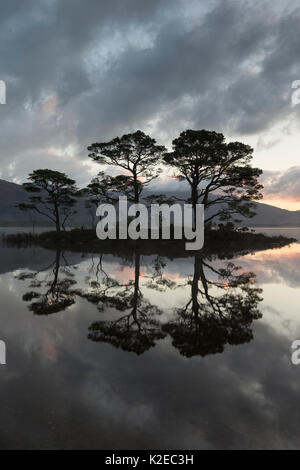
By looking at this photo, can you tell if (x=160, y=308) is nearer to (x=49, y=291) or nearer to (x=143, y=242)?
(x=49, y=291)

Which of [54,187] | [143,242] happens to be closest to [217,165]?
[143,242]

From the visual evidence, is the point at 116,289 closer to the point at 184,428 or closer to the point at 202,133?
the point at 184,428

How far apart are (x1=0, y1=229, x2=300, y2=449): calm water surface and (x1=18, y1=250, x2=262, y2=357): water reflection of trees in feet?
0.15

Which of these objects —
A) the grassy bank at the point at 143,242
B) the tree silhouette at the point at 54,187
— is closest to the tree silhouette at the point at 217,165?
the grassy bank at the point at 143,242

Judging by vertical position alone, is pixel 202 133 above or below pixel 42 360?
above

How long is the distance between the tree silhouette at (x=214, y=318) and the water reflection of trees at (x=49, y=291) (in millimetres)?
3708

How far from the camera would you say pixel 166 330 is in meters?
6.31

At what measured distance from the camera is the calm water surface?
10.3 feet

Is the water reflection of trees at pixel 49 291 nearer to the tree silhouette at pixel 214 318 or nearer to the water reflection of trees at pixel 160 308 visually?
the water reflection of trees at pixel 160 308

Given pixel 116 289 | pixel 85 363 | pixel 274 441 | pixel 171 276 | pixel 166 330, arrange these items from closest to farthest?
pixel 274 441 < pixel 85 363 < pixel 166 330 < pixel 116 289 < pixel 171 276

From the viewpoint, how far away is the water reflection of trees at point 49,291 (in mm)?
8227
